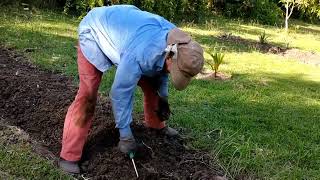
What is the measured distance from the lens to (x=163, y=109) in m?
4.21

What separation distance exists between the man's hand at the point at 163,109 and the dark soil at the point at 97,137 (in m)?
0.26

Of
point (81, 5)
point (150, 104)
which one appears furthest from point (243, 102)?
point (81, 5)

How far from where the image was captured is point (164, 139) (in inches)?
174

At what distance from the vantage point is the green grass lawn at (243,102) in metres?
4.34

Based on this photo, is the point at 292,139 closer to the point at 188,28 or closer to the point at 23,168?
the point at 23,168

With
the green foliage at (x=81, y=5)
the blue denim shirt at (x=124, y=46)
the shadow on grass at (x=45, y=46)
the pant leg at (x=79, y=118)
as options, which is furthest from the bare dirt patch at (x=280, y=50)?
the pant leg at (x=79, y=118)

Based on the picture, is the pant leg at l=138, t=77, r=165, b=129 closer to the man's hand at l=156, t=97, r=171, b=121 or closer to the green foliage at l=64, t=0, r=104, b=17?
the man's hand at l=156, t=97, r=171, b=121

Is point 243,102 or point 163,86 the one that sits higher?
point 163,86

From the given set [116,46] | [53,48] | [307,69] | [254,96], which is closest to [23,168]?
[116,46]

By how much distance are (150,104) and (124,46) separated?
1.12 metres

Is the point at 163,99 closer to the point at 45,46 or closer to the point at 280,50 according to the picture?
the point at 45,46

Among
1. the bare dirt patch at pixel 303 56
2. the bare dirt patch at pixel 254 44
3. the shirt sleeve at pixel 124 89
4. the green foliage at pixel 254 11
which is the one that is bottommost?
the bare dirt patch at pixel 303 56

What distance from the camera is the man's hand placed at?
13.7 ft

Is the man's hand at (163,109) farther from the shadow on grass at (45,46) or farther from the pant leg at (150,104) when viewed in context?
the shadow on grass at (45,46)
